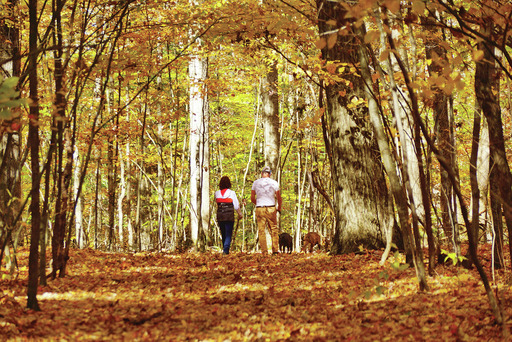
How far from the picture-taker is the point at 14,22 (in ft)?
24.0

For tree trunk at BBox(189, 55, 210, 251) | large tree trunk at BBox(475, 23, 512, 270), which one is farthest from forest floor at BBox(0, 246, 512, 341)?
tree trunk at BBox(189, 55, 210, 251)

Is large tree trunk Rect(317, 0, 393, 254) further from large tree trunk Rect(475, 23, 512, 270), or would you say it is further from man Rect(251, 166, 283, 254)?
large tree trunk Rect(475, 23, 512, 270)

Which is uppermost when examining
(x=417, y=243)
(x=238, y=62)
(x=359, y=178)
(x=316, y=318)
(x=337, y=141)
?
(x=238, y=62)

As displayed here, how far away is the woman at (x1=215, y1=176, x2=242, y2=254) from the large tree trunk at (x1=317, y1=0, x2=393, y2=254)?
2623 mm

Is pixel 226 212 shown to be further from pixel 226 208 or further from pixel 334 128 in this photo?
pixel 334 128

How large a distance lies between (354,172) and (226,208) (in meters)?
3.18

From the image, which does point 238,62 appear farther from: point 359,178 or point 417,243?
point 417,243

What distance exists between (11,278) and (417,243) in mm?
4561

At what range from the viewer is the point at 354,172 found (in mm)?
8391

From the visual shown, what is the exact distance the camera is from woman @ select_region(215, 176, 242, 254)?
409 inches

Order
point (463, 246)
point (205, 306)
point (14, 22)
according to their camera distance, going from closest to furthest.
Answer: point (205, 306), point (14, 22), point (463, 246)

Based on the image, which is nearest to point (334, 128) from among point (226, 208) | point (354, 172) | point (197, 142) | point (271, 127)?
point (354, 172)

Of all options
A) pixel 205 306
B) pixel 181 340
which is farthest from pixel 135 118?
pixel 181 340

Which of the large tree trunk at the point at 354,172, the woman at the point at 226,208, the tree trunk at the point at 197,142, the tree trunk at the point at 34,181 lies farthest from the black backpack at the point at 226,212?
the tree trunk at the point at 34,181
